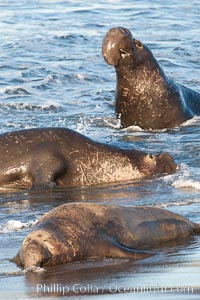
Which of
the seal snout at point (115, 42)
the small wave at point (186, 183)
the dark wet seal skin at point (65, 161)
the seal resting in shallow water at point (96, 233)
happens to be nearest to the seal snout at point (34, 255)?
the seal resting in shallow water at point (96, 233)

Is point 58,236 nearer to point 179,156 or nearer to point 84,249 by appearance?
point 84,249

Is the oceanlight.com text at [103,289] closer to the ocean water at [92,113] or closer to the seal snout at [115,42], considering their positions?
the ocean water at [92,113]

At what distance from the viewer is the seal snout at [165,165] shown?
10.2m

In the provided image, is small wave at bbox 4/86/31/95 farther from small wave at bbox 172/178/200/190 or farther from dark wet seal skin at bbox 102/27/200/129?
small wave at bbox 172/178/200/190

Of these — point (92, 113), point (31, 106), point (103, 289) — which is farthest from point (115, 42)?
point (103, 289)

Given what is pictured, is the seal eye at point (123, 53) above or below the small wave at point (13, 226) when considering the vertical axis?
above

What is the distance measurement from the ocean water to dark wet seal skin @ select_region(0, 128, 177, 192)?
20 cm

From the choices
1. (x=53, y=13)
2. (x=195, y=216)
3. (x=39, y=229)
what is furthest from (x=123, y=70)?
(x=53, y=13)

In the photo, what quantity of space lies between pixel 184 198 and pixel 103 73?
8.59 m

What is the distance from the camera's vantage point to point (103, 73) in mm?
17312

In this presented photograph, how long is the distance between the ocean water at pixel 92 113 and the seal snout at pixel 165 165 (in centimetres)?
10

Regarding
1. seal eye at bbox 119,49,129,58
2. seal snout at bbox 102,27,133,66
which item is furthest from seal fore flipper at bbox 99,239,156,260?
seal eye at bbox 119,49,129,58

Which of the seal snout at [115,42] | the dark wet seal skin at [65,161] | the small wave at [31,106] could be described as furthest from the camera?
the small wave at [31,106]

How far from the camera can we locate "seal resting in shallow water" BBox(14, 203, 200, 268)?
665 centimetres
